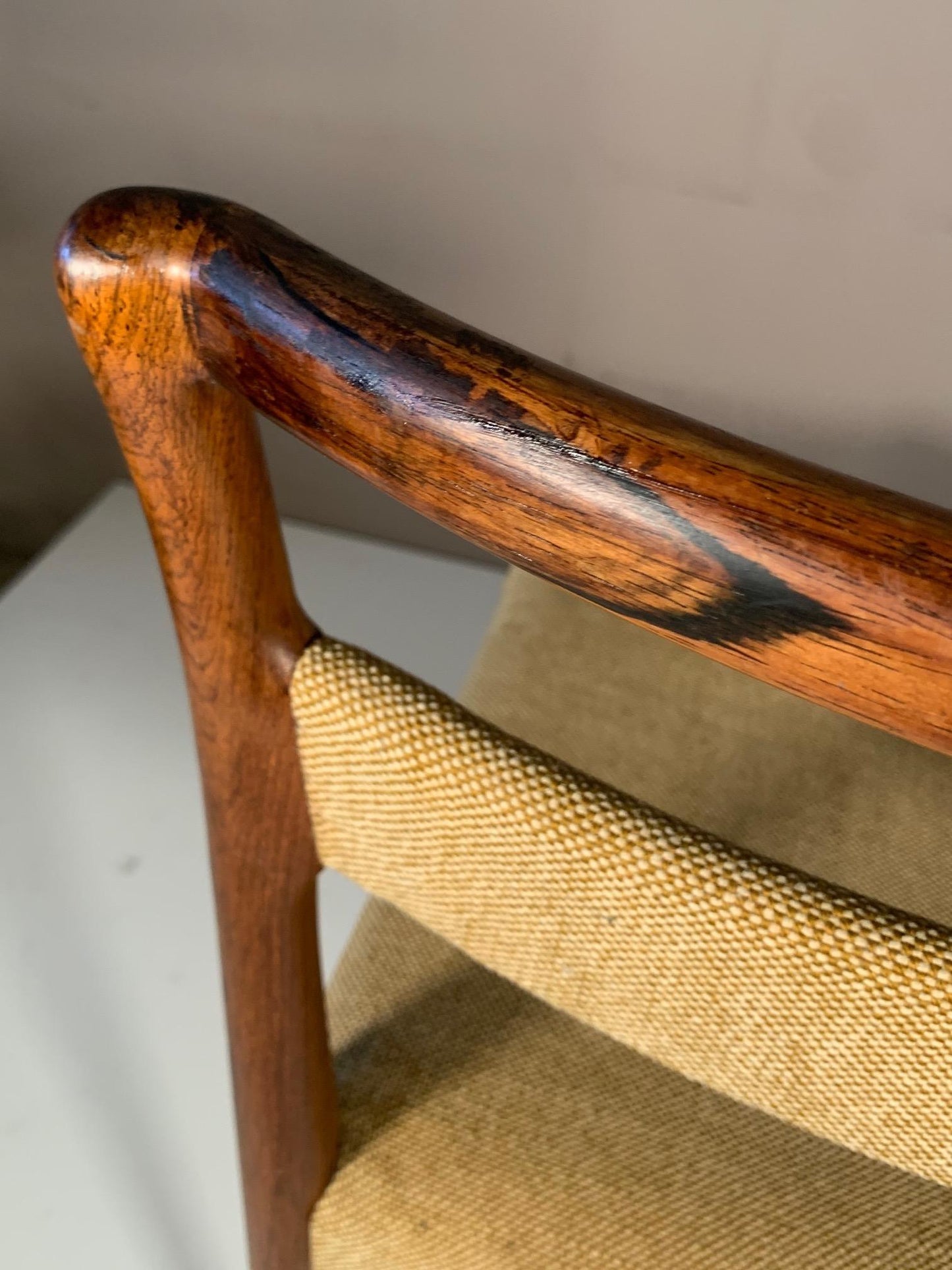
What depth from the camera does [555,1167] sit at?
1.26ft

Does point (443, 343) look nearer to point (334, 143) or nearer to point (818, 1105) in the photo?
point (818, 1105)

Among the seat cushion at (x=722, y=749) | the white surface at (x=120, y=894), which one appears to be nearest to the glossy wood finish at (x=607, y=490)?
the seat cushion at (x=722, y=749)

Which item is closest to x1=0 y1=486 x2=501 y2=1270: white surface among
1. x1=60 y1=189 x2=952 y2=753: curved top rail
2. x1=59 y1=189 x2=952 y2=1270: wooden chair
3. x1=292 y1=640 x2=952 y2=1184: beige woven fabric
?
x1=59 y1=189 x2=952 y2=1270: wooden chair

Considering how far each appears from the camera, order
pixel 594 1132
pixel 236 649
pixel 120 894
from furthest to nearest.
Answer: pixel 120 894 → pixel 594 1132 → pixel 236 649

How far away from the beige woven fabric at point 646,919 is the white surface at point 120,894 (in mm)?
421

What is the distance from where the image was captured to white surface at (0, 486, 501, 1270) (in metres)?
0.62

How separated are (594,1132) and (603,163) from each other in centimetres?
62

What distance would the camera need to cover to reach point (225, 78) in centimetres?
78

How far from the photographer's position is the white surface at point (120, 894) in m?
0.62

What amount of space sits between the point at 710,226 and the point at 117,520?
558 mm

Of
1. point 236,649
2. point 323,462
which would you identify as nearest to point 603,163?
point 323,462

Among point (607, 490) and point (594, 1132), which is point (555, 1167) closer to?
point (594, 1132)

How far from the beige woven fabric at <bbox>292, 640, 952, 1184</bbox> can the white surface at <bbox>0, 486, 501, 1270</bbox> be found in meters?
0.42

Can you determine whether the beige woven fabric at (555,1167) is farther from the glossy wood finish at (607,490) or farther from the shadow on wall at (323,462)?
the shadow on wall at (323,462)
